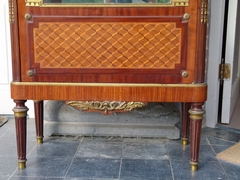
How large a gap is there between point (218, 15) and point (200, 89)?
856mm

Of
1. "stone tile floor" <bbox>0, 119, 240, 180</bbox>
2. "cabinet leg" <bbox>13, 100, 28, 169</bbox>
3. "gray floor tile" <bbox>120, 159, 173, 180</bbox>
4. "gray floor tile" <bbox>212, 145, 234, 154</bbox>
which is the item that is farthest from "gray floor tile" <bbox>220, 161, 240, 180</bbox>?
"cabinet leg" <bbox>13, 100, 28, 169</bbox>

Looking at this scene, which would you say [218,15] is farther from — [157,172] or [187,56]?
[157,172]

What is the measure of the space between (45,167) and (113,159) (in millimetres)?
335

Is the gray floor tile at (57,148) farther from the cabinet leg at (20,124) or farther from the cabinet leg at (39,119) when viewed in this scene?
the cabinet leg at (20,124)

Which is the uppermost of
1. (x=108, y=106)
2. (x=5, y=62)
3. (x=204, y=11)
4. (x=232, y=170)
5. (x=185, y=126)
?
(x=204, y=11)

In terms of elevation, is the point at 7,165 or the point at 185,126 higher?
the point at 185,126

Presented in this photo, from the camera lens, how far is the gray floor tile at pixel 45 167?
62.0 inches

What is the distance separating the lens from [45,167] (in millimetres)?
1651

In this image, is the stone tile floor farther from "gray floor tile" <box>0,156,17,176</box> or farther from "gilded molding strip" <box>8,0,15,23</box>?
"gilded molding strip" <box>8,0,15,23</box>

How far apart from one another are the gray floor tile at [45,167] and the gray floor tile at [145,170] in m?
0.28

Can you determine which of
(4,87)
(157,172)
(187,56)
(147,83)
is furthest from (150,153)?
(4,87)

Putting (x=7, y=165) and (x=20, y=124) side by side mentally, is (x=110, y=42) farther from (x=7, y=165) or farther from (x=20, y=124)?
(x=7, y=165)

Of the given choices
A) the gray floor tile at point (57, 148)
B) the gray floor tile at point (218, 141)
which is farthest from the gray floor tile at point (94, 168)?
the gray floor tile at point (218, 141)

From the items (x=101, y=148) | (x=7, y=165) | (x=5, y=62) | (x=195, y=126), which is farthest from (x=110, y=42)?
(x=5, y=62)
